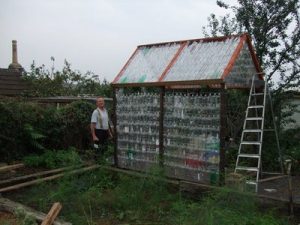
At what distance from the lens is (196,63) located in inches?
336

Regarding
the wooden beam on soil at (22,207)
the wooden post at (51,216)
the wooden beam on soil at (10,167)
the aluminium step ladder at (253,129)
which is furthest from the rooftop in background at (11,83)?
the wooden post at (51,216)

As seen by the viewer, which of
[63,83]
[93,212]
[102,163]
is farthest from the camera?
[63,83]

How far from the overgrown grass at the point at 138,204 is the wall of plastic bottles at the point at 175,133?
26.6 inches

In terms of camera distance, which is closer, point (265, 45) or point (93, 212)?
point (93, 212)

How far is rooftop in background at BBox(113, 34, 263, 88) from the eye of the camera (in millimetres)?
8000

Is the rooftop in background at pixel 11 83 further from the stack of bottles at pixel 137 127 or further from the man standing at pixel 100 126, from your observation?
the stack of bottles at pixel 137 127

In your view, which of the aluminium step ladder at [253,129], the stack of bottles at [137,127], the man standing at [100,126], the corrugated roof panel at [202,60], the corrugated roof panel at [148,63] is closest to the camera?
the corrugated roof panel at [202,60]

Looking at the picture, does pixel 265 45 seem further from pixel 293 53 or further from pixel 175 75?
pixel 175 75

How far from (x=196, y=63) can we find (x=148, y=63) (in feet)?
5.16

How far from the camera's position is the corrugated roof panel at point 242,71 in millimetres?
8078

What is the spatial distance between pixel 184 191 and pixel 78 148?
225 inches

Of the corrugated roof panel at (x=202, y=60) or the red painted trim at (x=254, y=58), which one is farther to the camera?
the red painted trim at (x=254, y=58)

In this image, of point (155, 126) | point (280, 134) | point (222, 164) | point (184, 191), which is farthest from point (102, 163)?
point (280, 134)

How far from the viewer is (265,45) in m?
11.0
